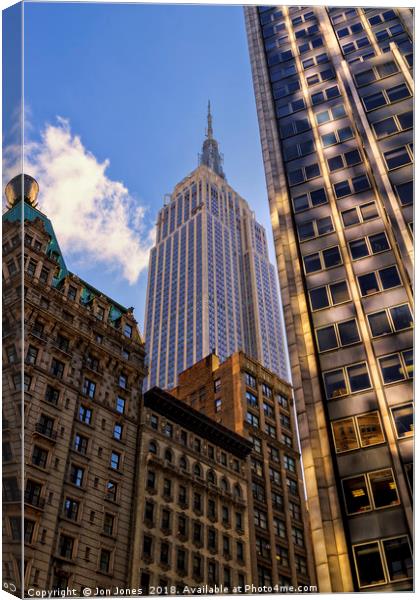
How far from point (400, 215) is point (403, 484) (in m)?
14.8

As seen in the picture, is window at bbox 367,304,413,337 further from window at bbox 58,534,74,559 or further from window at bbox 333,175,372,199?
window at bbox 58,534,74,559

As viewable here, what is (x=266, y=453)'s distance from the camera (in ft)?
230

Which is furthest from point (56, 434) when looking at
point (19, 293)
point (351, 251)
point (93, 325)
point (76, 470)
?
point (351, 251)

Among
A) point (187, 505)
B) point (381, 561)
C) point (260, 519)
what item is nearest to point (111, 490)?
point (187, 505)

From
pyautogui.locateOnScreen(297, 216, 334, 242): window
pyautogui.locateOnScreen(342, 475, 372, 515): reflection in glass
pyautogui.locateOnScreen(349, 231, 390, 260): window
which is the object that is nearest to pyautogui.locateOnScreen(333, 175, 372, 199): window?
pyautogui.locateOnScreen(297, 216, 334, 242): window

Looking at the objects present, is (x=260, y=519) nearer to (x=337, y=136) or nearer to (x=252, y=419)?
(x=252, y=419)

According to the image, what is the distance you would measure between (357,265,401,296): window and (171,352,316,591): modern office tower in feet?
107

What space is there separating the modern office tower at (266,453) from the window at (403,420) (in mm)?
32593

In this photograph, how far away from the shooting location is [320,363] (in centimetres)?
3431

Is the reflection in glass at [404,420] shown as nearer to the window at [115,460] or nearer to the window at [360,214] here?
the window at [360,214]

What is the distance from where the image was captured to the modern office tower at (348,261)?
28.6 meters

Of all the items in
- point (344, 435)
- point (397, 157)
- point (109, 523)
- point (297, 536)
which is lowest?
point (344, 435)

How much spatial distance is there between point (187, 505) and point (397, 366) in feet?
94.0

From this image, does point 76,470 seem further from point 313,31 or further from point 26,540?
point 313,31
